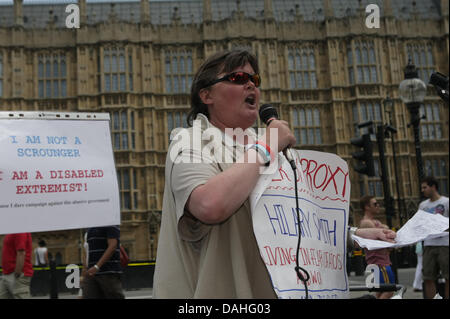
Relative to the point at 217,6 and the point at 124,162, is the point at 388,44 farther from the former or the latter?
the point at 124,162

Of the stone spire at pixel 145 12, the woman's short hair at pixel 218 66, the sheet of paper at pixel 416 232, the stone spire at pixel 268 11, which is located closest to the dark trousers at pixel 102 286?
the sheet of paper at pixel 416 232

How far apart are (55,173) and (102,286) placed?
1729 millimetres

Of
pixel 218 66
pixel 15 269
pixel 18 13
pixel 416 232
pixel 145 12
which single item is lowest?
pixel 15 269

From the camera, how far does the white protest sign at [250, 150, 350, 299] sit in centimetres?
140

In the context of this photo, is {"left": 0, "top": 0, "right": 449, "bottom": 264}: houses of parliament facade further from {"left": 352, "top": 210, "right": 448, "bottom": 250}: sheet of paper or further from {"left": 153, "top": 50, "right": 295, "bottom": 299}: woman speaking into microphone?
{"left": 153, "top": 50, "right": 295, "bottom": 299}: woman speaking into microphone

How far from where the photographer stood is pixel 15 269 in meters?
5.46

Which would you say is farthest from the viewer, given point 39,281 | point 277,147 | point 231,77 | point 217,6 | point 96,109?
point 217,6

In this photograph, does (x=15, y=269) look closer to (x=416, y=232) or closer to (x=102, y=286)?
(x=102, y=286)

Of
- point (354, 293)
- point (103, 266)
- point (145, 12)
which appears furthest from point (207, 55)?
point (103, 266)

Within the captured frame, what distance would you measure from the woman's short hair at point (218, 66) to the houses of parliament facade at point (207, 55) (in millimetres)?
23066

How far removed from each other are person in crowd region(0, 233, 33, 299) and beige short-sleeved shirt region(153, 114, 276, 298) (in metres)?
4.39

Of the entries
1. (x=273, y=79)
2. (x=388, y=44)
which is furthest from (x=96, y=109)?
(x=388, y=44)

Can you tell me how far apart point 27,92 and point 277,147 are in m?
26.2

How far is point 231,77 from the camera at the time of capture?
163cm
